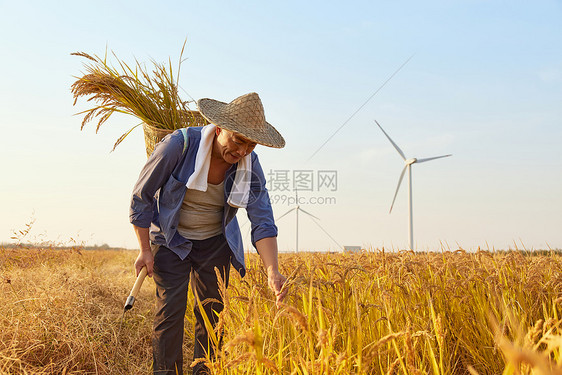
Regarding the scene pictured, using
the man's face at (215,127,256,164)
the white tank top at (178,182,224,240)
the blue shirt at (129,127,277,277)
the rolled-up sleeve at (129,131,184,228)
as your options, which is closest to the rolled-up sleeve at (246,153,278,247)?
the blue shirt at (129,127,277,277)

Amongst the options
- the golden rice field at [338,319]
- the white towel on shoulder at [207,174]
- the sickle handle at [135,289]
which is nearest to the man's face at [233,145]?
the white towel on shoulder at [207,174]

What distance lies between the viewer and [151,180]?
323cm

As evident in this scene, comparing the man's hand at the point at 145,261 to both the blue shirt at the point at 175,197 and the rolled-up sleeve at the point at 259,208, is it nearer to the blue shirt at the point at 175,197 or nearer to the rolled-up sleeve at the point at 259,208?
the blue shirt at the point at 175,197

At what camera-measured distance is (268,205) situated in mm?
3547

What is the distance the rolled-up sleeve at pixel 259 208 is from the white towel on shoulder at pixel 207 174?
85mm

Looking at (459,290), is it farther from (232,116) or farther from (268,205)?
(232,116)

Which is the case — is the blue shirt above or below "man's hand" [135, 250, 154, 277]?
above

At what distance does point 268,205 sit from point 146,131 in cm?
206

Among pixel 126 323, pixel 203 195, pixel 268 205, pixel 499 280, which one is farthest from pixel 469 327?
pixel 126 323

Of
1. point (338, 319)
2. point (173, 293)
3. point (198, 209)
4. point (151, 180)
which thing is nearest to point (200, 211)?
point (198, 209)

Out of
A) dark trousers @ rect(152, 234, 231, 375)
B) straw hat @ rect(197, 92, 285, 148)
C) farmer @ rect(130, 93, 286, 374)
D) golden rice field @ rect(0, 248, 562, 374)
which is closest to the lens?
golden rice field @ rect(0, 248, 562, 374)

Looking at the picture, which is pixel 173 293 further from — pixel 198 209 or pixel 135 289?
pixel 198 209

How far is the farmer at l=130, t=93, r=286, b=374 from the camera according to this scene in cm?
322

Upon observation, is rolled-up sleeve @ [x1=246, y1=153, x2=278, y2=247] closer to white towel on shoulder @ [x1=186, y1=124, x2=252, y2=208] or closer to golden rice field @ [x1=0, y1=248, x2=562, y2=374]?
white towel on shoulder @ [x1=186, y1=124, x2=252, y2=208]
